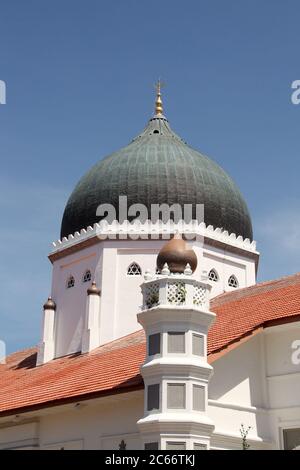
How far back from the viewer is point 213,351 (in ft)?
47.8

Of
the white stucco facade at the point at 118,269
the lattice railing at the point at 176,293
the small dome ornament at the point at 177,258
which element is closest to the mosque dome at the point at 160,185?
the white stucco facade at the point at 118,269

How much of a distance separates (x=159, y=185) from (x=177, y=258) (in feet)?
34.5

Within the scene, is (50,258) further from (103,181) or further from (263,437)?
(263,437)

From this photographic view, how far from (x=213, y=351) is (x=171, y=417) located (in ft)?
7.43

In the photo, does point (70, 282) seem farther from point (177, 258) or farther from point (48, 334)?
point (177, 258)

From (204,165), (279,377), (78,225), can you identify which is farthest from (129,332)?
(279,377)

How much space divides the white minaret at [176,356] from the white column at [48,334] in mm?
11858

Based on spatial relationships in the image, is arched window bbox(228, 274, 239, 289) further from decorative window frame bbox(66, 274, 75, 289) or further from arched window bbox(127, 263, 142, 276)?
decorative window frame bbox(66, 274, 75, 289)

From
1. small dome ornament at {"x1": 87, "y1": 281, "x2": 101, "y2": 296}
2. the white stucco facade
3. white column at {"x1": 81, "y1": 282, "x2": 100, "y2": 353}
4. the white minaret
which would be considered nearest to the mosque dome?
the white stucco facade

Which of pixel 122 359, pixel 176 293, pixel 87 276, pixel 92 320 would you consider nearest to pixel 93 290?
pixel 92 320

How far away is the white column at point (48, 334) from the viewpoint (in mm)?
24984

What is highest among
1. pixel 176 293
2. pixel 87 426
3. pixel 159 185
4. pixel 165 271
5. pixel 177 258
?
pixel 159 185

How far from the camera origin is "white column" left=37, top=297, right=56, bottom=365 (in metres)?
25.0

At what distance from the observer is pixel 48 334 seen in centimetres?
2528
